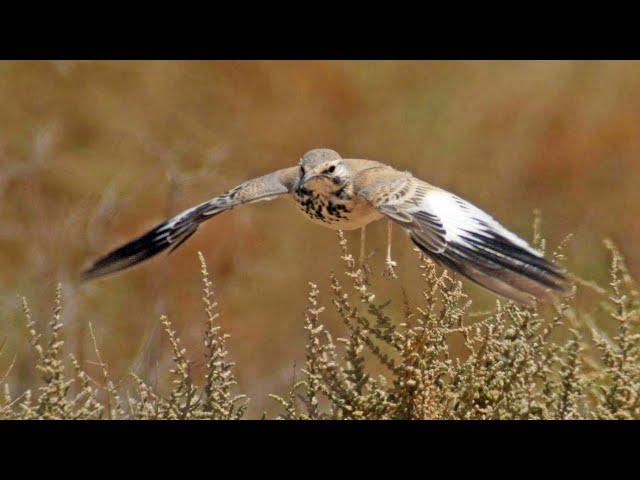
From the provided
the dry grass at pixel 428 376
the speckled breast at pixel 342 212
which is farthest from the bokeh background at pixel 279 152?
the dry grass at pixel 428 376

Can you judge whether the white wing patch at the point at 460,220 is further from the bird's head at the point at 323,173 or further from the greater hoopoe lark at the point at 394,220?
the bird's head at the point at 323,173

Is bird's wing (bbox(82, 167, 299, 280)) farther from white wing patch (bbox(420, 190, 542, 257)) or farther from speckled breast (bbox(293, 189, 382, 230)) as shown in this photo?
white wing patch (bbox(420, 190, 542, 257))

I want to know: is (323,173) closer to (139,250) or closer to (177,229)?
(177,229)

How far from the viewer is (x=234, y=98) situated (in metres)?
8.18

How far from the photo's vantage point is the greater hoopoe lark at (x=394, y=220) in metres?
3.02

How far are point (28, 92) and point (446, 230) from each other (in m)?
5.34

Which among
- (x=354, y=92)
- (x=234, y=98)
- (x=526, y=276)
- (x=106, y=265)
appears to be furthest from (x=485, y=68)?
(x=526, y=276)

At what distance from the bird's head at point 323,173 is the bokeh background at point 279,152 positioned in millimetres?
1986

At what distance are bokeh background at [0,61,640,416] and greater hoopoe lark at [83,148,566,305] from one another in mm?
1934

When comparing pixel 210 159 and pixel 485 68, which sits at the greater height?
pixel 485 68

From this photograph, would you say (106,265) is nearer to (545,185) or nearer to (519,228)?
(519,228)

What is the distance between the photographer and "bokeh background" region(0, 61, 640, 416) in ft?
22.2

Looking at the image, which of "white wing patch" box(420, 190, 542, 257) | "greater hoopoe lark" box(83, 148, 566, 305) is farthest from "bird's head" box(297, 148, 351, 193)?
"white wing patch" box(420, 190, 542, 257)

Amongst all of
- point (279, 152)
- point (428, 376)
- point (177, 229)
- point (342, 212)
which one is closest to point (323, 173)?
point (342, 212)
